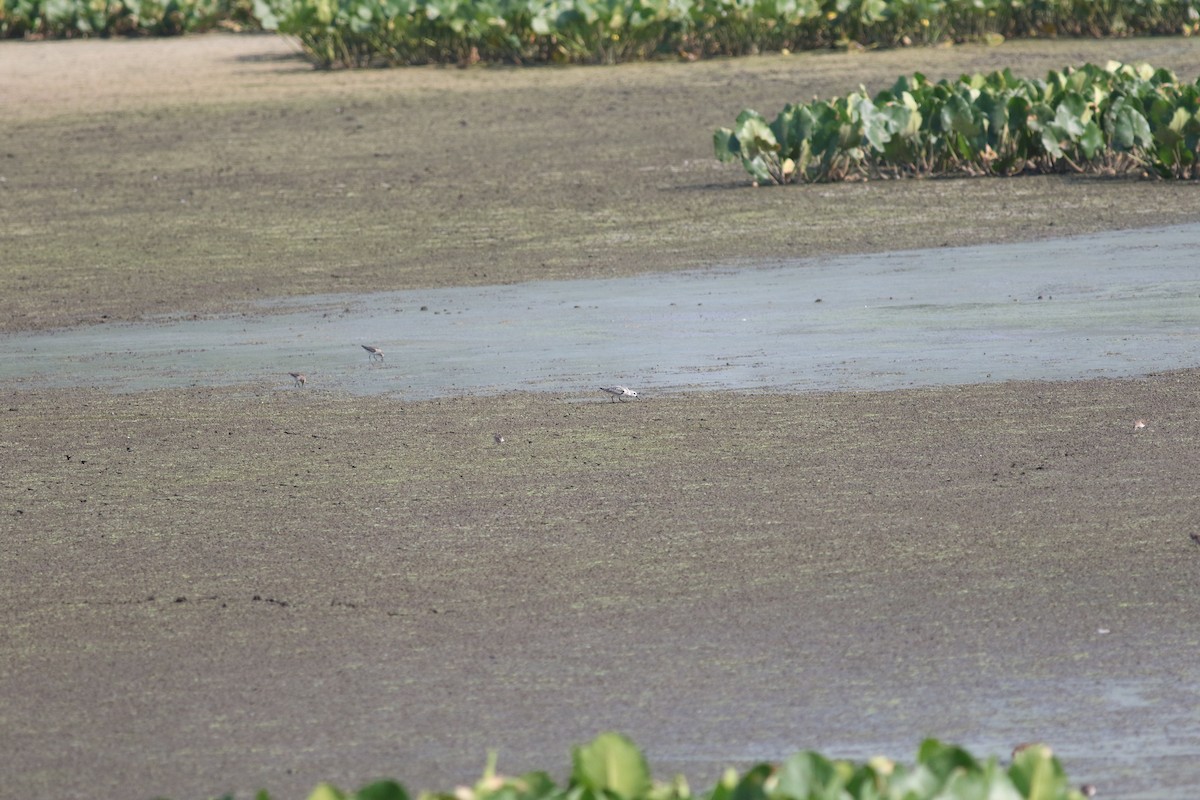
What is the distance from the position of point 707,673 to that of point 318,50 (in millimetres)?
26078

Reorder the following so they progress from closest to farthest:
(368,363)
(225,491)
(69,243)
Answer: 1. (225,491)
2. (368,363)
3. (69,243)

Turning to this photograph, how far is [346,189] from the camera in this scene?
1566cm

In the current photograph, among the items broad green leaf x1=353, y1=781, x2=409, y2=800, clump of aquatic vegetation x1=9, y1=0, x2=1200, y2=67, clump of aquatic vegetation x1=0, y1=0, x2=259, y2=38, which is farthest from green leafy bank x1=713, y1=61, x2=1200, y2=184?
clump of aquatic vegetation x1=0, y1=0, x2=259, y2=38

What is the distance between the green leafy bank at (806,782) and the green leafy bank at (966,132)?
11.9 m

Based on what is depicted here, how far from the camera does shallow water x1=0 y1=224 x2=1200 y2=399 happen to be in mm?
8469

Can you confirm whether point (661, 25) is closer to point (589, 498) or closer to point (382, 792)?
point (589, 498)

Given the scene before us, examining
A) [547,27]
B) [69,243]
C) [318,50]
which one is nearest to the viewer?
[69,243]

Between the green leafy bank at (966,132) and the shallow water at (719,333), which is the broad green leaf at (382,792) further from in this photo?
the green leafy bank at (966,132)

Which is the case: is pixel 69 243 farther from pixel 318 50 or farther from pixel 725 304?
pixel 318 50

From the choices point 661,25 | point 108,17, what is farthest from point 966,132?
point 108,17

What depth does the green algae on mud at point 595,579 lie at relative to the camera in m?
4.29

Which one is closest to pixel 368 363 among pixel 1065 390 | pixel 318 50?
pixel 1065 390

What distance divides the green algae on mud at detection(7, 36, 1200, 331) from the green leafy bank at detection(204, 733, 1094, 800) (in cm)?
818

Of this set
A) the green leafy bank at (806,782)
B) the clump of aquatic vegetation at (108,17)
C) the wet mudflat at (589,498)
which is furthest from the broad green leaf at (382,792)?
the clump of aquatic vegetation at (108,17)
